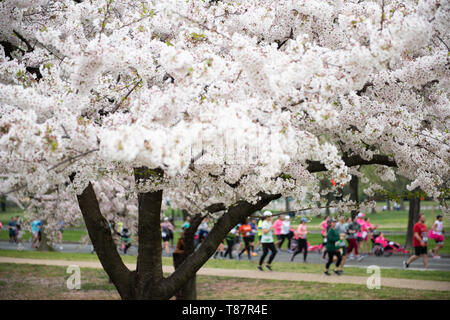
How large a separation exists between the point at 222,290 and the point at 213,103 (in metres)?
9.07

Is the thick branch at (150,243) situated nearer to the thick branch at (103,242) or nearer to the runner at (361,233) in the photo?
the thick branch at (103,242)

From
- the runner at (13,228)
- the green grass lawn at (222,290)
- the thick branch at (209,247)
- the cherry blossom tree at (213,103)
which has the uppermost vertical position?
the cherry blossom tree at (213,103)

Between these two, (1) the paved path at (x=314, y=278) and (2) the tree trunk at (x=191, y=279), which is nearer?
(2) the tree trunk at (x=191, y=279)

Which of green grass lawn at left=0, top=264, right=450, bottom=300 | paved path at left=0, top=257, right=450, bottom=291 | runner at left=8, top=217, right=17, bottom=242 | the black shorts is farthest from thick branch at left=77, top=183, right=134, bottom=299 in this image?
runner at left=8, top=217, right=17, bottom=242

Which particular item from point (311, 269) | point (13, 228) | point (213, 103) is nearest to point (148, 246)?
point (213, 103)

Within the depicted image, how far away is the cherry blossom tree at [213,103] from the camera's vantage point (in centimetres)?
370

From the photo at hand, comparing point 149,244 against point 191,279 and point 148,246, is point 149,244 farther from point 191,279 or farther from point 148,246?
point 191,279

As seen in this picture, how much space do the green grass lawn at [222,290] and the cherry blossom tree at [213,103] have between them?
513 cm

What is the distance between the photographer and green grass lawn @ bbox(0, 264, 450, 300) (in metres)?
10.5

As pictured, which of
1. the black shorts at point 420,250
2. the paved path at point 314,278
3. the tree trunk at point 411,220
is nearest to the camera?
the paved path at point 314,278

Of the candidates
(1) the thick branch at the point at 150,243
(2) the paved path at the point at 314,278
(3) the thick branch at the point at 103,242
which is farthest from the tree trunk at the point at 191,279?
(2) the paved path at the point at 314,278

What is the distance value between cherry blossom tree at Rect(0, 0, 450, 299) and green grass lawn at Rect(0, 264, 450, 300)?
5.13 m
